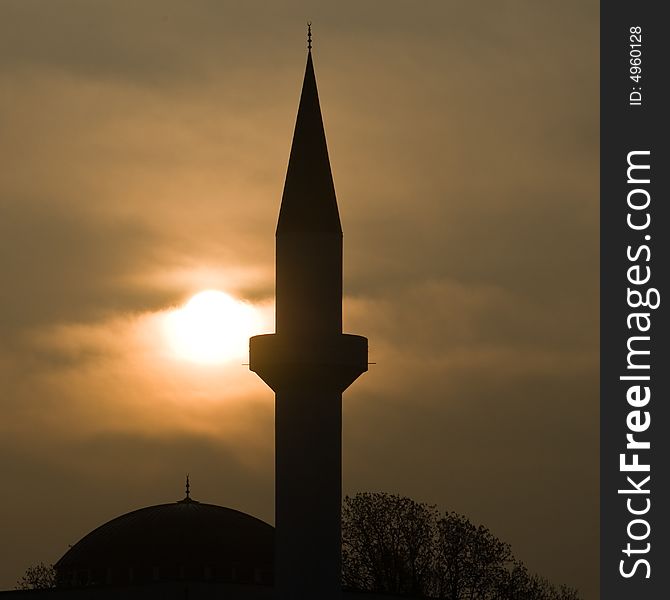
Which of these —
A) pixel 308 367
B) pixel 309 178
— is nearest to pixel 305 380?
pixel 308 367

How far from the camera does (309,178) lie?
52781 mm

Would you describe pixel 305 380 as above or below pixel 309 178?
below

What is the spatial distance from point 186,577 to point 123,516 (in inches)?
232

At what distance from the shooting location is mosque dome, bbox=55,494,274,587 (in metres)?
62.3

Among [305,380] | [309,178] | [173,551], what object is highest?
[309,178]

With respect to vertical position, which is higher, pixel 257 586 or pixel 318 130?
pixel 318 130

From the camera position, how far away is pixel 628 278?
4012 centimetres

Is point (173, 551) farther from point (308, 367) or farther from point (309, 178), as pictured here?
point (309, 178)

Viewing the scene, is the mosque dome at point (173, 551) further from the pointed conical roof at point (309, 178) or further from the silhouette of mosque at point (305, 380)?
the pointed conical roof at point (309, 178)

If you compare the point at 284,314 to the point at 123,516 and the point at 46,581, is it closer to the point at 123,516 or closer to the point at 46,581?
the point at 123,516

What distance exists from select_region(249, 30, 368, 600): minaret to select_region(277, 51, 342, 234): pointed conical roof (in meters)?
0.03

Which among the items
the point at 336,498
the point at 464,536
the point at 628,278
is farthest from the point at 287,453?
the point at 464,536

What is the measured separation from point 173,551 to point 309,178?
1652 centimetres

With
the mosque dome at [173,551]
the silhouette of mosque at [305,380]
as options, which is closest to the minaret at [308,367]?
the silhouette of mosque at [305,380]
